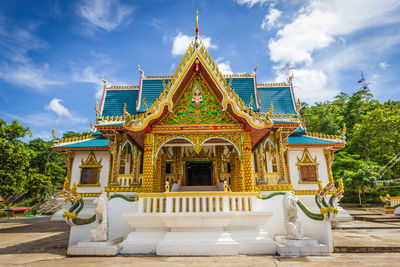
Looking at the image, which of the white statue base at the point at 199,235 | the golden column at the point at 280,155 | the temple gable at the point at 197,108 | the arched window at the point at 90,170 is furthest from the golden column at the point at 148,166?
the arched window at the point at 90,170

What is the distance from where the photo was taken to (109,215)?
24.0ft

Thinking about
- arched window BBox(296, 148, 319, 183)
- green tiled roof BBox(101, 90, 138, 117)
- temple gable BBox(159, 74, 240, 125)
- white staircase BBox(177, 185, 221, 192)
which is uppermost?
green tiled roof BBox(101, 90, 138, 117)

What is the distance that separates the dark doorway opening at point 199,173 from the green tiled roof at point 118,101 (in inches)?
265

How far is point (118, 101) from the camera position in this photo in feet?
56.6

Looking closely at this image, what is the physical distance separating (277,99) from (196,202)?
1299cm

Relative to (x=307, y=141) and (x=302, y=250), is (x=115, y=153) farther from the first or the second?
(x=307, y=141)

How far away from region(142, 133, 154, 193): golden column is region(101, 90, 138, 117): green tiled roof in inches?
355

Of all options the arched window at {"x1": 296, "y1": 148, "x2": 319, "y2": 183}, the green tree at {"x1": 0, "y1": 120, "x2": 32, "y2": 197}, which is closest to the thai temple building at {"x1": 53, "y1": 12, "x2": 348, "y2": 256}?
the arched window at {"x1": 296, "y1": 148, "x2": 319, "y2": 183}

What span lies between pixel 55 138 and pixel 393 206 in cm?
2484

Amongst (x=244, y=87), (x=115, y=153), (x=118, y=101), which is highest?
(x=244, y=87)

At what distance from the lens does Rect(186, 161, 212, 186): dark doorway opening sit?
1257 cm

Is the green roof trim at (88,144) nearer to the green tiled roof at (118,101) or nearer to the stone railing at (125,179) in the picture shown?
the green tiled roof at (118,101)

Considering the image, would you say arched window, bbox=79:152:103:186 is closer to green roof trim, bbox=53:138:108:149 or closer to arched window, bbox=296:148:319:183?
green roof trim, bbox=53:138:108:149

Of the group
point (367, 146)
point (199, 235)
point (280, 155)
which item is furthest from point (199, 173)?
point (367, 146)
